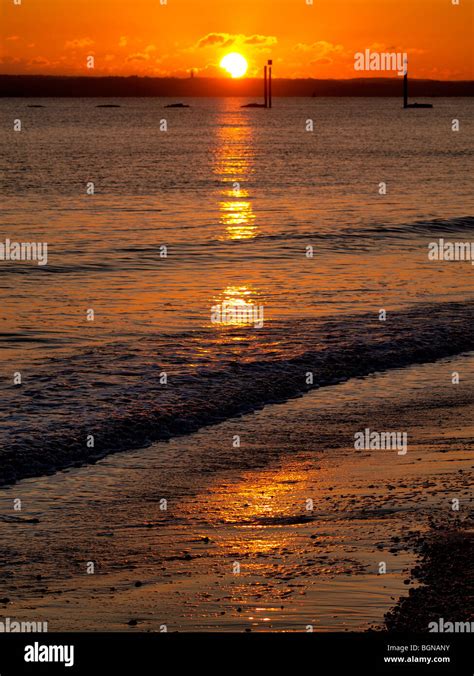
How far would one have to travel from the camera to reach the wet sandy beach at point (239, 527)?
287 inches

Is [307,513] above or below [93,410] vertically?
below

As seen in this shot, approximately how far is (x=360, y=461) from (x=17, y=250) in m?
22.0

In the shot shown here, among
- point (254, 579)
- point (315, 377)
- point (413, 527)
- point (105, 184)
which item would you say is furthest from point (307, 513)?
point (105, 184)

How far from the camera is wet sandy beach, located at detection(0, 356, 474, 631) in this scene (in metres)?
7.30

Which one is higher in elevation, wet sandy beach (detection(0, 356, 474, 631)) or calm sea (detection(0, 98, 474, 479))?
calm sea (detection(0, 98, 474, 479))

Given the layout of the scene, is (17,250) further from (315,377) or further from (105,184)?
(105,184)

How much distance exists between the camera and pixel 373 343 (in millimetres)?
17484
